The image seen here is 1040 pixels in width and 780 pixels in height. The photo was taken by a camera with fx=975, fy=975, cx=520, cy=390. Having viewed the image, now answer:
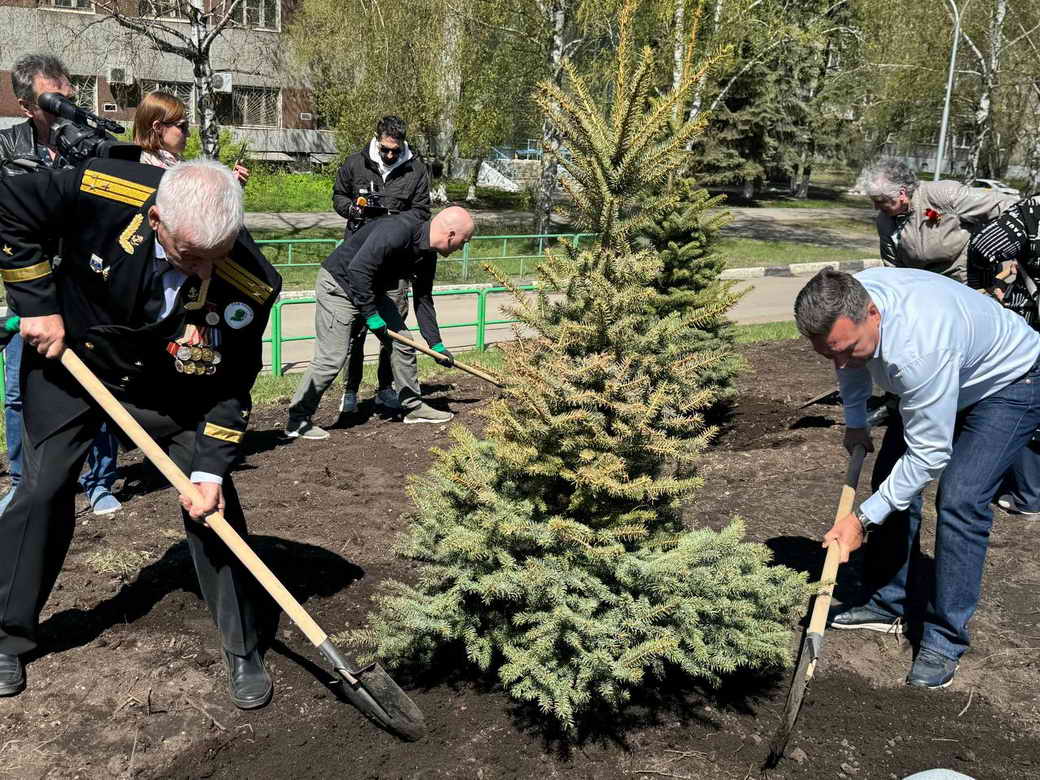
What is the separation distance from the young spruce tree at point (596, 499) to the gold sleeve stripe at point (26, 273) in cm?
161

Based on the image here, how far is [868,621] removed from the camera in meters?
4.32

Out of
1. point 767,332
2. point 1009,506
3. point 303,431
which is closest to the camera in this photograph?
point 1009,506

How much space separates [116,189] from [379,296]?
319 cm

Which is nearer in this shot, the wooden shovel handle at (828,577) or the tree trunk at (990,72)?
the wooden shovel handle at (828,577)

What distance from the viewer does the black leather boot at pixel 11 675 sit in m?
3.51

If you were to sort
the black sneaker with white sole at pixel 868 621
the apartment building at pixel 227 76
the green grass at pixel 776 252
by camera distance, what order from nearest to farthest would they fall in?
1. the black sneaker with white sole at pixel 868 621
2. the green grass at pixel 776 252
3. the apartment building at pixel 227 76

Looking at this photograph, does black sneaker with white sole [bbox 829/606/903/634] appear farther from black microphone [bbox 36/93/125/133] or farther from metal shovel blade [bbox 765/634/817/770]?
black microphone [bbox 36/93/125/133]

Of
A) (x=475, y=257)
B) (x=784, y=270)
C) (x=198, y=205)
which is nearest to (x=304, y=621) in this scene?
(x=198, y=205)

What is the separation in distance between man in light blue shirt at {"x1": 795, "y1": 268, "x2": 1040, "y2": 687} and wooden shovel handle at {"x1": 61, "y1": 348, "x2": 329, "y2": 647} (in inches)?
77.6

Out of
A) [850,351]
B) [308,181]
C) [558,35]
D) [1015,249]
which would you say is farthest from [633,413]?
[308,181]

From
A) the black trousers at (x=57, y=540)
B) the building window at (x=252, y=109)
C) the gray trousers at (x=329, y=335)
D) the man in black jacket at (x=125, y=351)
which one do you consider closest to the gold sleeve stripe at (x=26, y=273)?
the man in black jacket at (x=125, y=351)

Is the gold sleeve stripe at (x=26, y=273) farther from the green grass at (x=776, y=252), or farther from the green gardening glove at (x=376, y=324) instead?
the green grass at (x=776, y=252)

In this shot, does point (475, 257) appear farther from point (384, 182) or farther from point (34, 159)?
point (34, 159)

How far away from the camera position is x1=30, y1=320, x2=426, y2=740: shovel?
3334 millimetres
